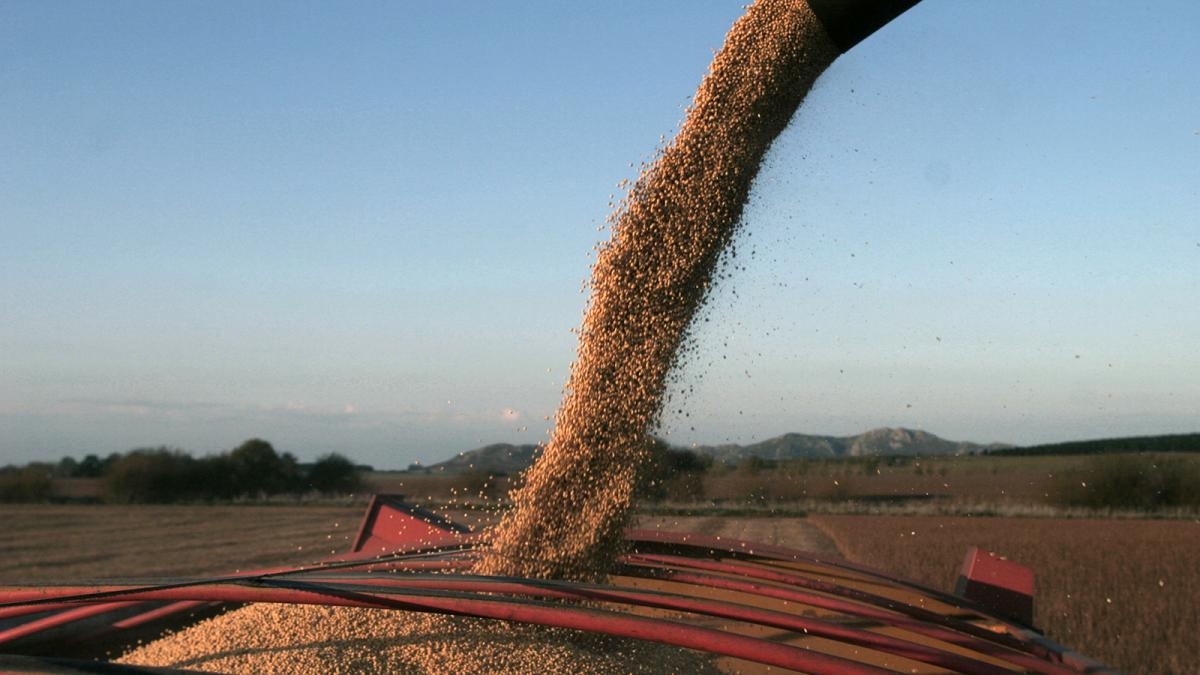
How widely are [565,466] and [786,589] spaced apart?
1.06 meters

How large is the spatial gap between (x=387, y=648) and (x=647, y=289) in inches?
70.8

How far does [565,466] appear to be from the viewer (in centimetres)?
388

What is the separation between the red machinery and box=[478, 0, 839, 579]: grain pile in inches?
9.1

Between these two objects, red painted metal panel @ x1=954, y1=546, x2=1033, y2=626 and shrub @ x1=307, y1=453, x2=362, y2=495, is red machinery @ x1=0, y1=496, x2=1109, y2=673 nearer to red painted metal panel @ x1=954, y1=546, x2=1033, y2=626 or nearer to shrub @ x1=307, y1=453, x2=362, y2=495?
red painted metal panel @ x1=954, y1=546, x2=1033, y2=626

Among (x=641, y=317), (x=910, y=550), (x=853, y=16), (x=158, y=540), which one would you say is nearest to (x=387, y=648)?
(x=641, y=317)

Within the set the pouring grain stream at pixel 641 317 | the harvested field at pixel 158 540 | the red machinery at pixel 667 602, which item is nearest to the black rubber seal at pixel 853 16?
the pouring grain stream at pixel 641 317

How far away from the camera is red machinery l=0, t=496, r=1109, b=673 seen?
6.77 feet

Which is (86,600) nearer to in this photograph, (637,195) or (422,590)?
(422,590)

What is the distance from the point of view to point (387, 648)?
2799mm

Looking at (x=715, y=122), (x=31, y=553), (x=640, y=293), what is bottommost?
(x=31, y=553)

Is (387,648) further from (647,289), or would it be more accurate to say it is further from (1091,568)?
(1091,568)

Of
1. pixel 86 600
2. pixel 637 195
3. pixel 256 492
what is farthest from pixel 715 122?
pixel 256 492

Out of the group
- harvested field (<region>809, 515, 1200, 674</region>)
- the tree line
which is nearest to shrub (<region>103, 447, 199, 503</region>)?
the tree line

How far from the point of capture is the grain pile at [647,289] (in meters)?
3.81
